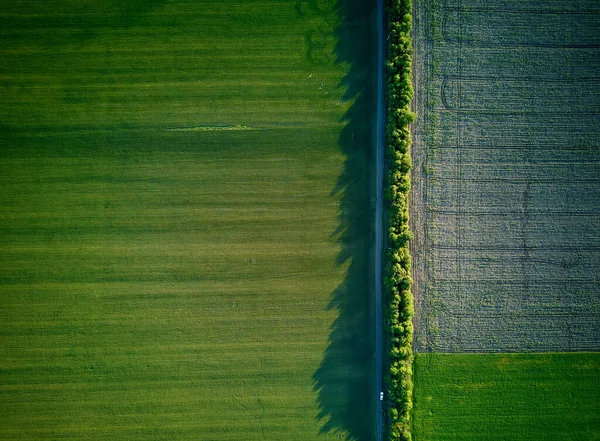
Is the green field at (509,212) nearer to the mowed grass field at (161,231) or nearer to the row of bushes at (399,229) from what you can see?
the row of bushes at (399,229)

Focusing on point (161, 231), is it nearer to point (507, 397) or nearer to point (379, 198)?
point (379, 198)

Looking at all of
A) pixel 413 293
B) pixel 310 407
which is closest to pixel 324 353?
pixel 310 407

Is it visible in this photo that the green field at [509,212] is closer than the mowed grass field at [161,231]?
No

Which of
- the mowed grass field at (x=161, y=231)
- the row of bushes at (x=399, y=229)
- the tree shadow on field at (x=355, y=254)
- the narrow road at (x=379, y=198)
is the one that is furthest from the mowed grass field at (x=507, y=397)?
the mowed grass field at (x=161, y=231)

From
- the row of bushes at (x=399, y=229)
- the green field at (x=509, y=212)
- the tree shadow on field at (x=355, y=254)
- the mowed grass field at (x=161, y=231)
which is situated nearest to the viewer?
the row of bushes at (x=399, y=229)

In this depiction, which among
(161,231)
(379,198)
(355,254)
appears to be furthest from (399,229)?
(161,231)

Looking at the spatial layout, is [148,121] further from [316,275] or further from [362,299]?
[362,299]
